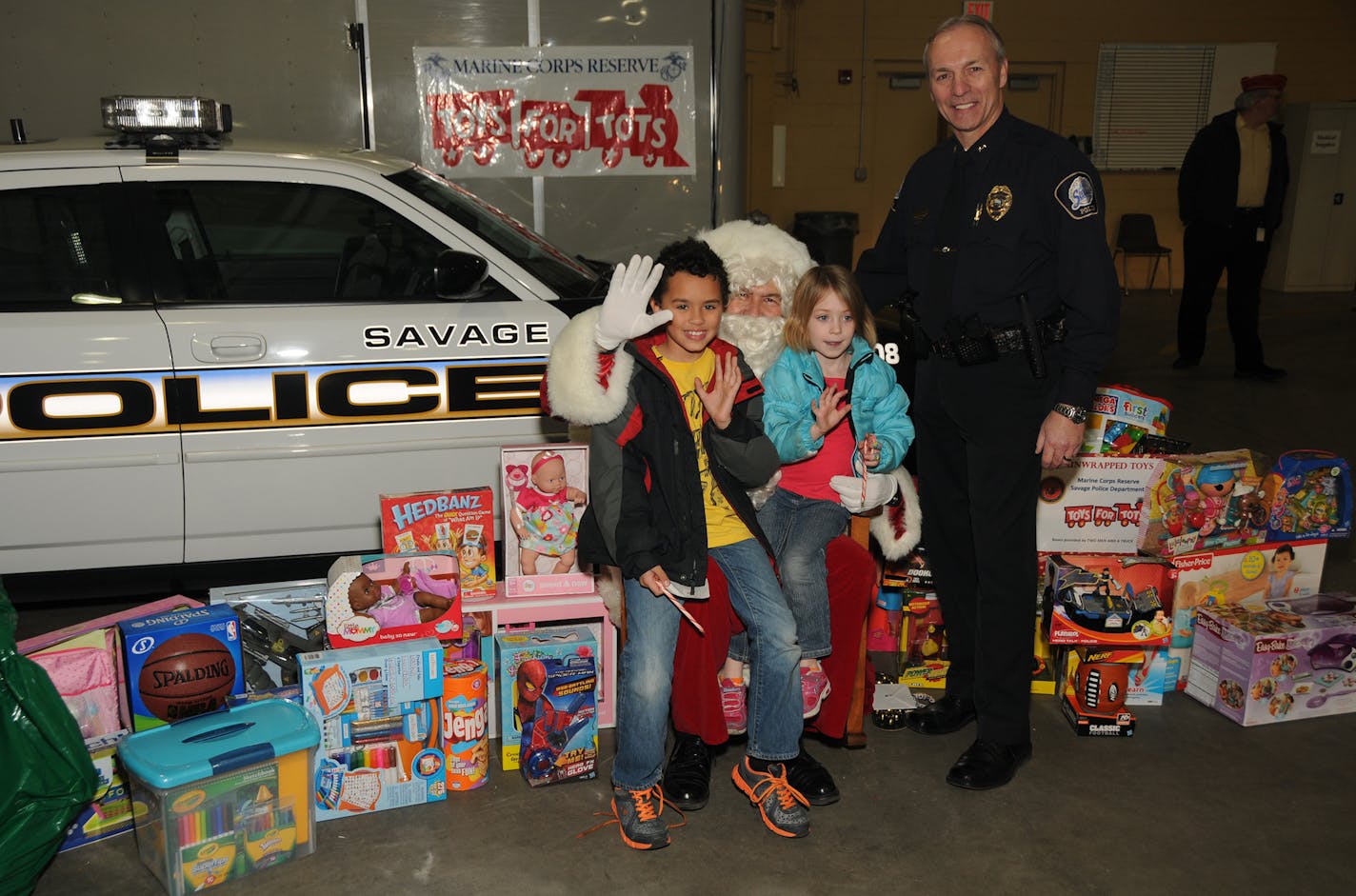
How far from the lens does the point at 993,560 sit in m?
3.23

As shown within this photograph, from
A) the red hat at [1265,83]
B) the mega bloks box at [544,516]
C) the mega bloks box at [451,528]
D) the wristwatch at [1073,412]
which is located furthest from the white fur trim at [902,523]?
the red hat at [1265,83]

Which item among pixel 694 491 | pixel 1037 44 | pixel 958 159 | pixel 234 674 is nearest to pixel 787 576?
pixel 694 491

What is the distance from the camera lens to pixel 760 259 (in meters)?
3.35

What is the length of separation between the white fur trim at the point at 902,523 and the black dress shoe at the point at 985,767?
616mm

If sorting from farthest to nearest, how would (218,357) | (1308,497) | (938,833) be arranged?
(1308,497)
(218,357)
(938,833)

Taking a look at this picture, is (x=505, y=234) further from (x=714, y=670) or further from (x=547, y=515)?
(x=714, y=670)

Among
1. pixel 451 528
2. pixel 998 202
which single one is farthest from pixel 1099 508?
pixel 451 528

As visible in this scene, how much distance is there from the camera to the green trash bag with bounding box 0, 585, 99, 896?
2.59 m

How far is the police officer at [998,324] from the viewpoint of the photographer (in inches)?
118

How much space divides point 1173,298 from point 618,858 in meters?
12.2

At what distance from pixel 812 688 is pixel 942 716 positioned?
22.7 inches

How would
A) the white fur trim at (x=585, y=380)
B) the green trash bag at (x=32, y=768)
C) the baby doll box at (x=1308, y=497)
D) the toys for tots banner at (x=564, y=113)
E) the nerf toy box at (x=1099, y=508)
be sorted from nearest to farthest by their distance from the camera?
the green trash bag at (x=32, y=768)
the white fur trim at (x=585, y=380)
the nerf toy box at (x=1099, y=508)
the baby doll box at (x=1308, y=497)
the toys for tots banner at (x=564, y=113)

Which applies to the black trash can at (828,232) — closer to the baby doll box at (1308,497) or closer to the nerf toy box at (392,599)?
the baby doll box at (1308,497)

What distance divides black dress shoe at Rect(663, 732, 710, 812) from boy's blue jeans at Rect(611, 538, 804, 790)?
10 centimetres
